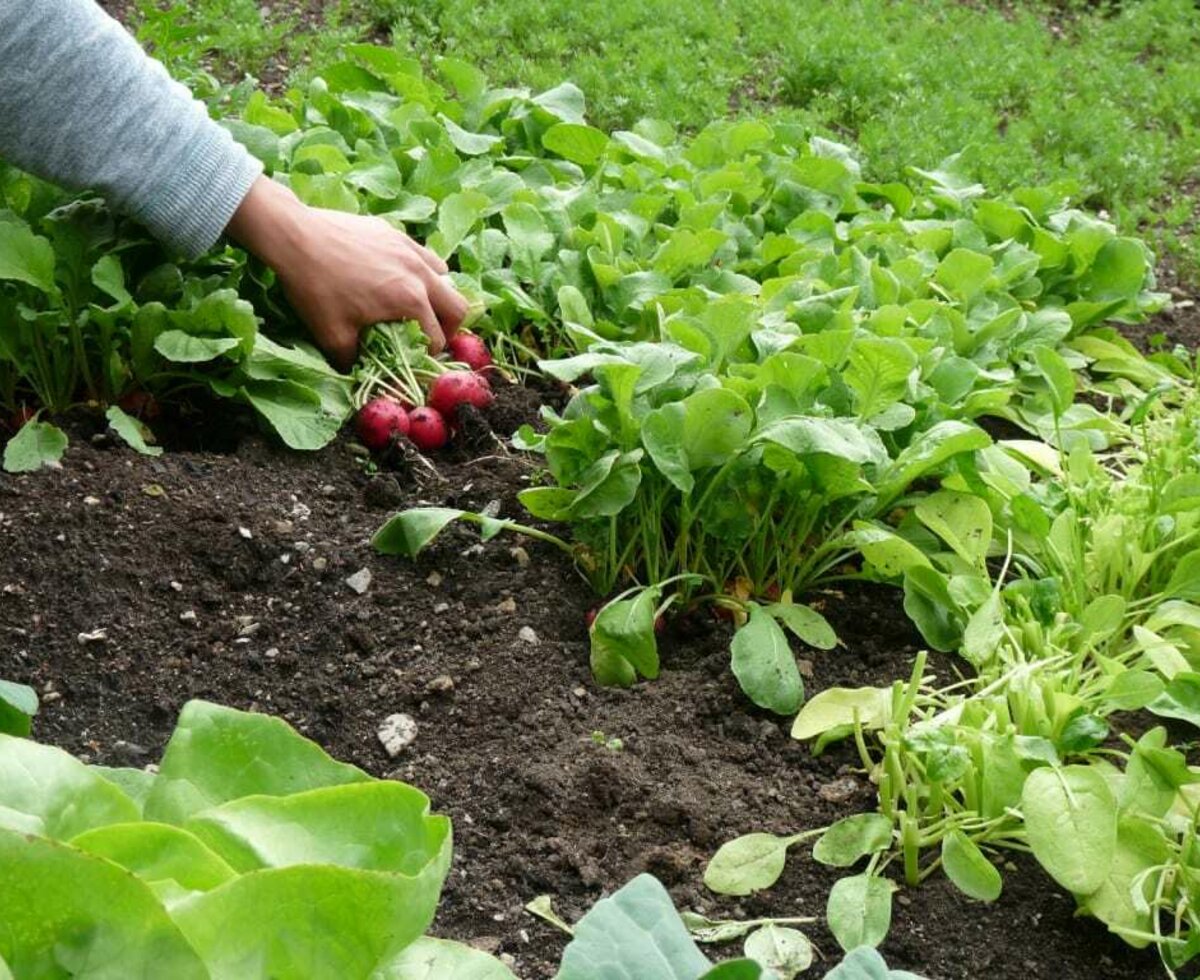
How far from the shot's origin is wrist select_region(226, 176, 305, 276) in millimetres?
2584

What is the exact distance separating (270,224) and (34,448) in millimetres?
530

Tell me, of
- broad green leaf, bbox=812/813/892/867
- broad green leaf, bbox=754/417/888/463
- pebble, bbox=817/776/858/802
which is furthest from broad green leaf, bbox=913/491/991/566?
broad green leaf, bbox=812/813/892/867

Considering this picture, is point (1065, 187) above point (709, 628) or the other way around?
above

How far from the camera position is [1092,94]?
4.91 m

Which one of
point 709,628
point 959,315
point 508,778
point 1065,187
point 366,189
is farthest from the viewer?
point 1065,187

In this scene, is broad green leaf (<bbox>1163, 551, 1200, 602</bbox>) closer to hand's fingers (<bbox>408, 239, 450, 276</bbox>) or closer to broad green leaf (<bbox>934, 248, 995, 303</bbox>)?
broad green leaf (<bbox>934, 248, 995, 303</bbox>)

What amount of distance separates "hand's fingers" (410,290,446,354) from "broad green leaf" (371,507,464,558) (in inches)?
18.4

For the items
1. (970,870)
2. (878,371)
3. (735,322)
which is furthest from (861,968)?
(735,322)

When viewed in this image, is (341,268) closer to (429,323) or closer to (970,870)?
(429,323)

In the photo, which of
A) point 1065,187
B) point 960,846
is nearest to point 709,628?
point 960,846

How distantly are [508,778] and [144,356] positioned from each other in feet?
3.44

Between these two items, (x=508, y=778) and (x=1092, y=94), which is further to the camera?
(x=1092, y=94)

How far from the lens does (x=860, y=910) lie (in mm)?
1823

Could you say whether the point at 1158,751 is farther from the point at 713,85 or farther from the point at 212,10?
the point at 212,10
